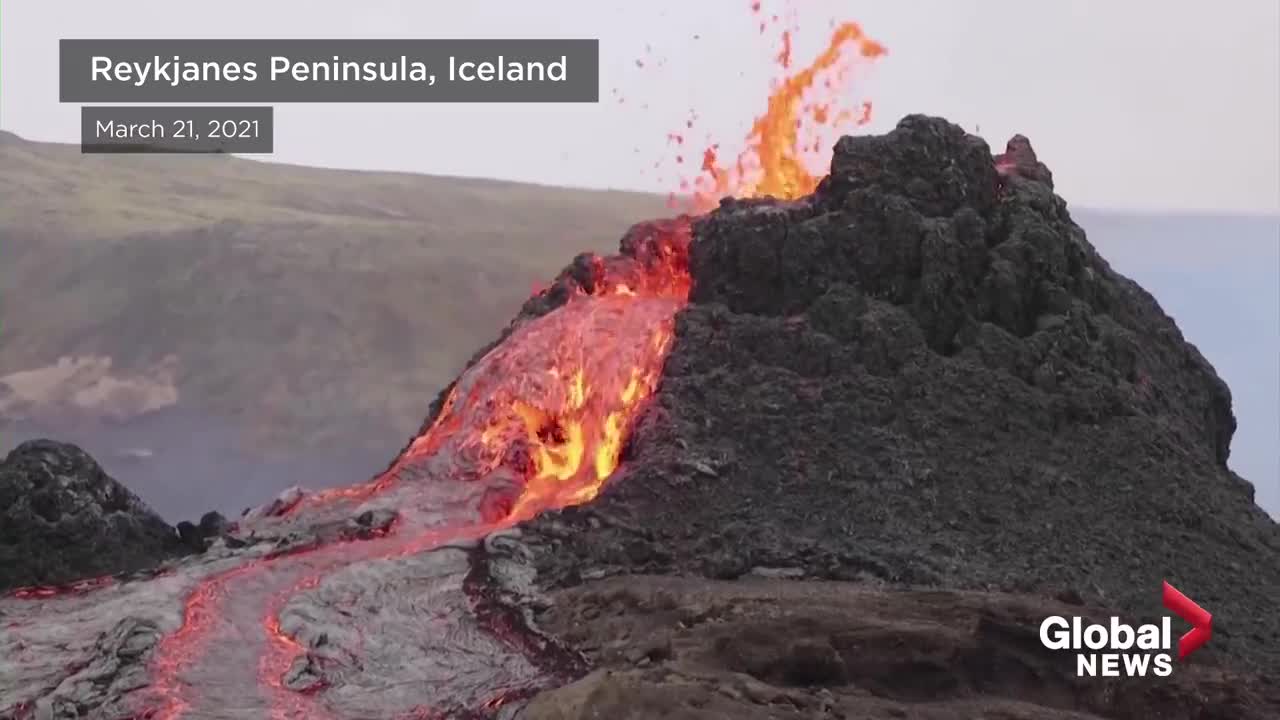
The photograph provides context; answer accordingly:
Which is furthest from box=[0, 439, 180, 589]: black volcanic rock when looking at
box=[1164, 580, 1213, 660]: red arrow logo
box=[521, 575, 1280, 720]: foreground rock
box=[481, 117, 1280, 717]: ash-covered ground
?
box=[1164, 580, 1213, 660]: red arrow logo

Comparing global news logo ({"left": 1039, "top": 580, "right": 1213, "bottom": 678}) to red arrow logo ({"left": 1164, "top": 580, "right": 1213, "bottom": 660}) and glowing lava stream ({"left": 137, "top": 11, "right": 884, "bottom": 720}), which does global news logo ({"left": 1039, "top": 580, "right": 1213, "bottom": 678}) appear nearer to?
red arrow logo ({"left": 1164, "top": 580, "right": 1213, "bottom": 660})

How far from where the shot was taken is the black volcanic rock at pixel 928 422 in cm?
1683

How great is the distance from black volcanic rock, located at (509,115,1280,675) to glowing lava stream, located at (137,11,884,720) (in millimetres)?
1182

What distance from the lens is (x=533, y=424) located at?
21.0 meters

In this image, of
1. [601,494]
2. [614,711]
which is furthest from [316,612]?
[614,711]

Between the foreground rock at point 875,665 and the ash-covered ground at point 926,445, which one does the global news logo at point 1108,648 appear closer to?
the foreground rock at point 875,665

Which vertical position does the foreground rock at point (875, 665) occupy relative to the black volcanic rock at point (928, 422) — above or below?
below

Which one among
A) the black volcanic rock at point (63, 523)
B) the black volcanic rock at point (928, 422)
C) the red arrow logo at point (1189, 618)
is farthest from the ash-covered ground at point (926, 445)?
the black volcanic rock at point (63, 523)

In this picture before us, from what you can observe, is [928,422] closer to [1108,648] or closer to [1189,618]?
[1189,618]

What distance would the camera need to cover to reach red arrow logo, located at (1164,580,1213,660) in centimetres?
1477

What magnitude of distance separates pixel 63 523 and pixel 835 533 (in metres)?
10.5

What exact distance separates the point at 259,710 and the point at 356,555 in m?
4.90

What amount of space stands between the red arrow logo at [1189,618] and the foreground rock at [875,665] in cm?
78

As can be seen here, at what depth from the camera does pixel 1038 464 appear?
60.8 feet
